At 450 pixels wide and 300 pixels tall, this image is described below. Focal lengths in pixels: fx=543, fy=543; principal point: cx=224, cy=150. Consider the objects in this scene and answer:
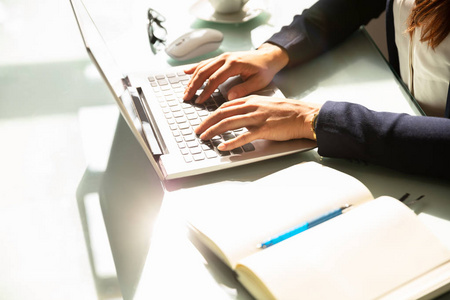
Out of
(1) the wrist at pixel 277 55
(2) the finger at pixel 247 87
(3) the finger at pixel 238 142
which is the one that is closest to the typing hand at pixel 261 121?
(3) the finger at pixel 238 142

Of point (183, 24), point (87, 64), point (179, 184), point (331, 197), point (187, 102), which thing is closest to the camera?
point (331, 197)

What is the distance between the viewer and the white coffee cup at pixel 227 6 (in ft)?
4.42

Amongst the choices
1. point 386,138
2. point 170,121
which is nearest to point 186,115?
point 170,121

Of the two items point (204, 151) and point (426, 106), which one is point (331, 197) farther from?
point (426, 106)

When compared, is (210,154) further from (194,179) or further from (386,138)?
(386,138)

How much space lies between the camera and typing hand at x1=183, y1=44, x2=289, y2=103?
1064 mm

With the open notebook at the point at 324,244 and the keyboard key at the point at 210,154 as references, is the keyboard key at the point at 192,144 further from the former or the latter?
the open notebook at the point at 324,244

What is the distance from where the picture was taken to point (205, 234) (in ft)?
2.28

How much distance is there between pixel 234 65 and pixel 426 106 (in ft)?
1.28

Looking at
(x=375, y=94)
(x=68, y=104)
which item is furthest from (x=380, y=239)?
(x=68, y=104)

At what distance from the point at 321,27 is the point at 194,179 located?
21.6 inches

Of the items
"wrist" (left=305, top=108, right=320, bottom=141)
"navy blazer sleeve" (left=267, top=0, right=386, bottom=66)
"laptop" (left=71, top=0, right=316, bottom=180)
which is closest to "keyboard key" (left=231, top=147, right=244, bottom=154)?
"laptop" (left=71, top=0, right=316, bottom=180)

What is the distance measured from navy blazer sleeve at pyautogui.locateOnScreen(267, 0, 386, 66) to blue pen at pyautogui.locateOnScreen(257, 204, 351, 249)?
53 cm

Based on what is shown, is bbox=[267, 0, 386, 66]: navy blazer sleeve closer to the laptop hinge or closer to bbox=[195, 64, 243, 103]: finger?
bbox=[195, 64, 243, 103]: finger
